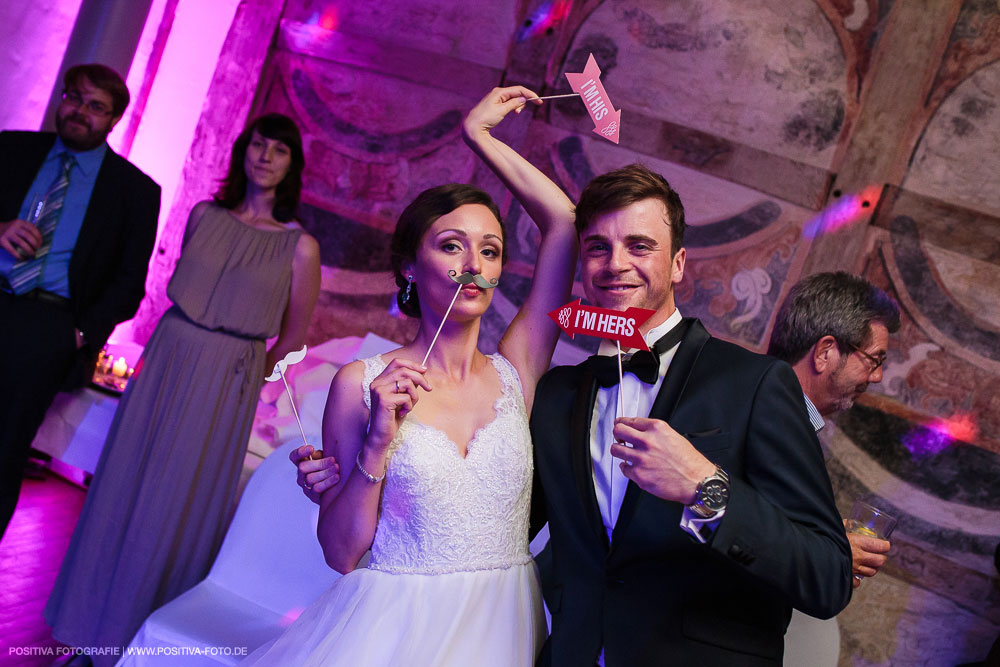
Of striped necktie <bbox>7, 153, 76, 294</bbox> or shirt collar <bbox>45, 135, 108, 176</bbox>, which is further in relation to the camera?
shirt collar <bbox>45, 135, 108, 176</bbox>

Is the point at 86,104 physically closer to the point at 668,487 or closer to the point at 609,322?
the point at 609,322

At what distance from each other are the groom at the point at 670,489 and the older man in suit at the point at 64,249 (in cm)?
231

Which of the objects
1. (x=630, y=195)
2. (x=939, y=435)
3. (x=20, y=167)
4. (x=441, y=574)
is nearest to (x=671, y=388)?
(x=630, y=195)

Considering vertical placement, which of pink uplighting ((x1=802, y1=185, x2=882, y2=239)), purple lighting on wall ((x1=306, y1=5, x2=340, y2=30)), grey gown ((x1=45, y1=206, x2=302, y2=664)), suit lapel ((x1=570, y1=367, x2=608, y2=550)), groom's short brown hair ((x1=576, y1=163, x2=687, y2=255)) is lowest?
grey gown ((x1=45, y1=206, x2=302, y2=664))

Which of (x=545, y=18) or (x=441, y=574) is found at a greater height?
(x=545, y=18)

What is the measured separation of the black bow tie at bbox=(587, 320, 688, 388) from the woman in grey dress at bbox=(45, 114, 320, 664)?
192cm

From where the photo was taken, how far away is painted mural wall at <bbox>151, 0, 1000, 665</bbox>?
3.64 m

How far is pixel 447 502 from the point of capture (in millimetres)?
1862

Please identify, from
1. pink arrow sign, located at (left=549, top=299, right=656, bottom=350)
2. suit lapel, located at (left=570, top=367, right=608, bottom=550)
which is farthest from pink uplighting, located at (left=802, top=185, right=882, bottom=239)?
pink arrow sign, located at (left=549, top=299, right=656, bottom=350)

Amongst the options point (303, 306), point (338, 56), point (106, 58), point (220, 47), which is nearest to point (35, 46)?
point (106, 58)

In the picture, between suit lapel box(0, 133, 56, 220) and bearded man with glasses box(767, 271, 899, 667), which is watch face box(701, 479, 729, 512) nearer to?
bearded man with glasses box(767, 271, 899, 667)

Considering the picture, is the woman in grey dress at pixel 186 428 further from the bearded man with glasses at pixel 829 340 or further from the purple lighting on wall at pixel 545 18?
the bearded man with glasses at pixel 829 340

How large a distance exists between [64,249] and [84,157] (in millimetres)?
408

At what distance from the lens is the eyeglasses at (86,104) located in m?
3.33
